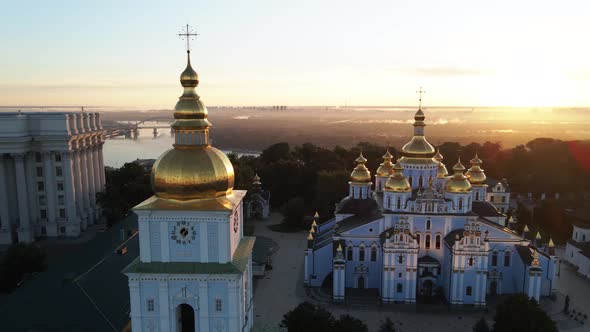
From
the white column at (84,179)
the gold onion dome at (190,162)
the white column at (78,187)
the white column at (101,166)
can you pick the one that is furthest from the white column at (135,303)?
the white column at (101,166)

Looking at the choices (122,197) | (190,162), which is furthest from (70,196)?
(190,162)

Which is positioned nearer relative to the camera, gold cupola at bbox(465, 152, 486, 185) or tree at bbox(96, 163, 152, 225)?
gold cupola at bbox(465, 152, 486, 185)

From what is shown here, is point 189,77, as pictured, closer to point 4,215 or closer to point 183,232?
point 183,232

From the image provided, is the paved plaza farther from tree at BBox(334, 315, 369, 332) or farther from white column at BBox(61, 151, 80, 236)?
white column at BBox(61, 151, 80, 236)

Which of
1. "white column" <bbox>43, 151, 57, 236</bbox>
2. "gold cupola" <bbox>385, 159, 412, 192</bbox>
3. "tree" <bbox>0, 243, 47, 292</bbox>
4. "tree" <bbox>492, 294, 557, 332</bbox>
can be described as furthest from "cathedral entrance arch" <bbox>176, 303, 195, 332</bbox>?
"white column" <bbox>43, 151, 57, 236</bbox>

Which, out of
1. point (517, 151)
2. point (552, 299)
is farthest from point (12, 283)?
point (517, 151)
